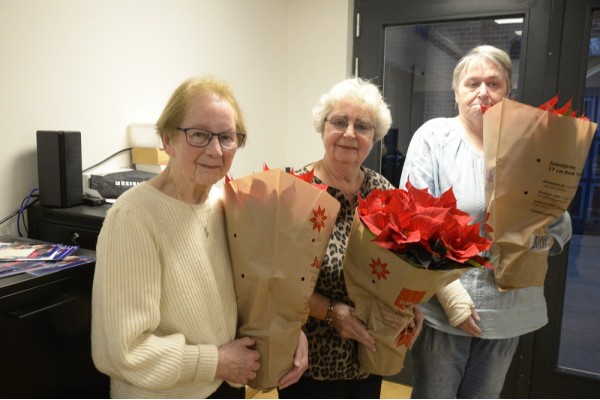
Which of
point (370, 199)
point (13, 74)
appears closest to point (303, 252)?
point (370, 199)

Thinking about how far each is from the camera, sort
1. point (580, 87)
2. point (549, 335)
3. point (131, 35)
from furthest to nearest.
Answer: point (549, 335) → point (580, 87) → point (131, 35)

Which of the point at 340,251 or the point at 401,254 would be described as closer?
the point at 401,254

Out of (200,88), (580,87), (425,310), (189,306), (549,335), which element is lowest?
(549,335)

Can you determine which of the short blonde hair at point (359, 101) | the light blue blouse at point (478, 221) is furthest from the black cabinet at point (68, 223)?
the light blue blouse at point (478, 221)

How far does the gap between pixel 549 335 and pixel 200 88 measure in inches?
95.7

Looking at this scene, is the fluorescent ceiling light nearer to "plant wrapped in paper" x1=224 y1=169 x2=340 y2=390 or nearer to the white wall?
the white wall

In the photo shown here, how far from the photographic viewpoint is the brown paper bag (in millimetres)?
1084

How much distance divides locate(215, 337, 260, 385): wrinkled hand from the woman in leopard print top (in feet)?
0.86

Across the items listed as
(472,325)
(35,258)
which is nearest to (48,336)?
(35,258)

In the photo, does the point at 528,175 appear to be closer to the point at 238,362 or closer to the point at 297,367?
the point at 297,367

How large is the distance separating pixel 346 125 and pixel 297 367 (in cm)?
71

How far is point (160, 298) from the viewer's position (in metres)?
1.01

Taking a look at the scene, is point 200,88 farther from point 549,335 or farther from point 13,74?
point 549,335

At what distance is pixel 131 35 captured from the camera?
2.04 metres
